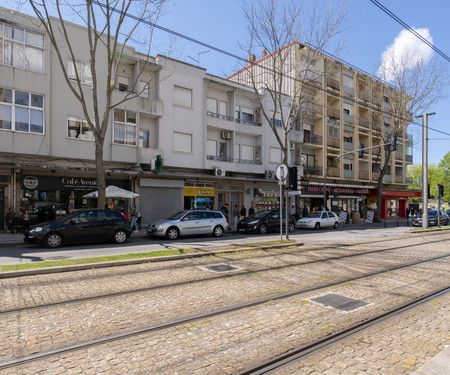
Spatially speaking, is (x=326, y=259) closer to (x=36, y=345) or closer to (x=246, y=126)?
(x=36, y=345)

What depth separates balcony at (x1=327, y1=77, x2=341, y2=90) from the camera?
3627 cm

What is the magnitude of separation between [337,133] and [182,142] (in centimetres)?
2056

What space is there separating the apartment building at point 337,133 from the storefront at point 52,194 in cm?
1836

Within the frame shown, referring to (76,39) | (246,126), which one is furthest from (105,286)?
(246,126)

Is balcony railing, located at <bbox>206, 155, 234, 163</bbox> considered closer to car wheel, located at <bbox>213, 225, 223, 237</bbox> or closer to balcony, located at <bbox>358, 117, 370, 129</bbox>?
car wheel, located at <bbox>213, 225, 223, 237</bbox>

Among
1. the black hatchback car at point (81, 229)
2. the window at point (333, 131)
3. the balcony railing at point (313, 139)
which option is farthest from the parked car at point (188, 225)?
the window at point (333, 131)

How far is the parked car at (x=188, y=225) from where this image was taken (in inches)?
639

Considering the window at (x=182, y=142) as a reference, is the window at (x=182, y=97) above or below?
above

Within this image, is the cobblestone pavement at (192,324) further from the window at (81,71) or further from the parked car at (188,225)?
the window at (81,71)

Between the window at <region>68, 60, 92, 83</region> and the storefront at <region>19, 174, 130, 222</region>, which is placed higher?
the window at <region>68, 60, 92, 83</region>

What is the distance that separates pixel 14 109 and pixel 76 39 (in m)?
5.53

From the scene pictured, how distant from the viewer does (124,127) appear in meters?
21.3

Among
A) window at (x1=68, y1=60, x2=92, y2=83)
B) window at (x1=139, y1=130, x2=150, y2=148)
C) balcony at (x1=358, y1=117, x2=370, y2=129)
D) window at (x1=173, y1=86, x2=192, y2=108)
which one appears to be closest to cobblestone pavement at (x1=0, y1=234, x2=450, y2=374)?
window at (x1=68, y1=60, x2=92, y2=83)

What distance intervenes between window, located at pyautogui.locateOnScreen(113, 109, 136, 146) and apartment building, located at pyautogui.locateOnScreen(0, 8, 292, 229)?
0.06 metres
